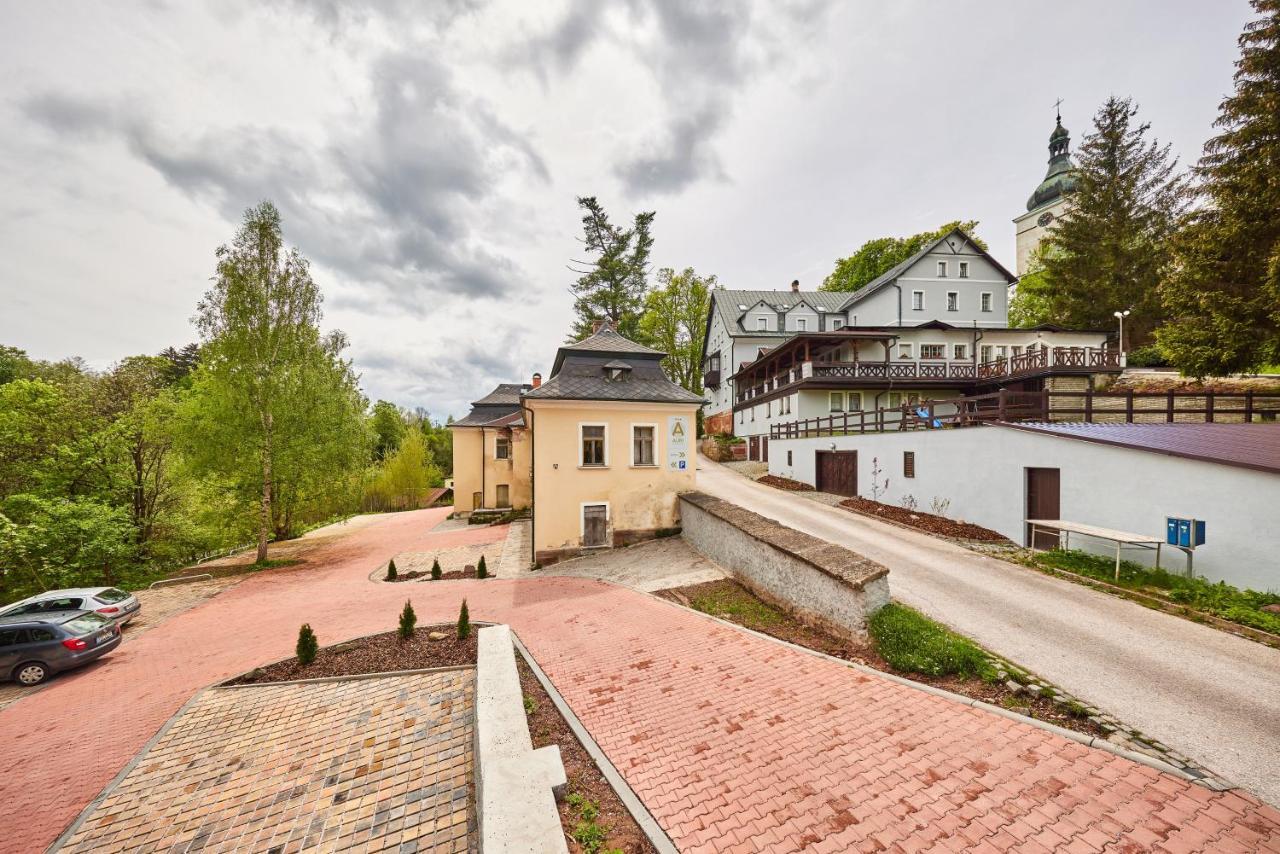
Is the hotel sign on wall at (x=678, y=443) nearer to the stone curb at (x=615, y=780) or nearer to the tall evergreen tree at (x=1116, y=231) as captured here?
the stone curb at (x=615, y=780)

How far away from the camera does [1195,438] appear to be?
32.5 feet

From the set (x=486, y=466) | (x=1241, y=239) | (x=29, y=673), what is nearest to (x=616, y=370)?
(x=486, y=466)

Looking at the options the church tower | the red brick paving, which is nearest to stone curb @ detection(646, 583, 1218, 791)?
the red brick paving

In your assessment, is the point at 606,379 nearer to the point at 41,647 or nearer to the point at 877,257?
the point at 41,647

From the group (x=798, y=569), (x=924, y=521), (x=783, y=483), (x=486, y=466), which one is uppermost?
(x=486, y=466)

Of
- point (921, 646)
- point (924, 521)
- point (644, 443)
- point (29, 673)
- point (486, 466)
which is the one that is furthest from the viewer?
point (486, 466)

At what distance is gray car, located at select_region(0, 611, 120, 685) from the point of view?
9.86 metres

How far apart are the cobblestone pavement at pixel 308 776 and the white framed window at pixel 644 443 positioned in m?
9.68

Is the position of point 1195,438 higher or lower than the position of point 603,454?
higher

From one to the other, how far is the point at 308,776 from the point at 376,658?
3.15m

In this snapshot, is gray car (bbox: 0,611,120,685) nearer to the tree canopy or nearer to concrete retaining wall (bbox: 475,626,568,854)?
concrete retaining wall (bbox: 475,626,568,854)

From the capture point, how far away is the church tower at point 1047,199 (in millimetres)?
46594

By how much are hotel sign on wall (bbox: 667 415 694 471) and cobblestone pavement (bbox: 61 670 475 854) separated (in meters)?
10.2

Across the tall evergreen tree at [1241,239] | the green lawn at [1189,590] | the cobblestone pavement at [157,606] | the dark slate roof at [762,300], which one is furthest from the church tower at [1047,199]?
the cobblestone pavement at [157,606]
